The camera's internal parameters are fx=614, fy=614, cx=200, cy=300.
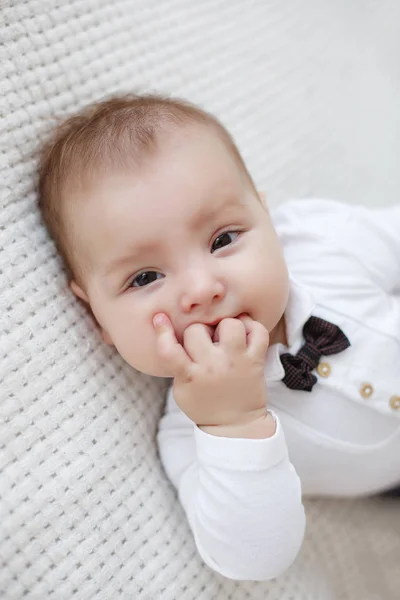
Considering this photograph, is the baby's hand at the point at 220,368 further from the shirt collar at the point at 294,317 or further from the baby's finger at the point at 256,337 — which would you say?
the shirt collar at the point at 294,317

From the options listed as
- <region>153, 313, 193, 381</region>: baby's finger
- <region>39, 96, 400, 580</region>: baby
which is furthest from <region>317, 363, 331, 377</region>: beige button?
<region>153, 313, 193, 381</region>: baby's finger

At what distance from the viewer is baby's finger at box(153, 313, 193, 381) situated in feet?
2.30

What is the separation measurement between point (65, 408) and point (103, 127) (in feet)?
1.20

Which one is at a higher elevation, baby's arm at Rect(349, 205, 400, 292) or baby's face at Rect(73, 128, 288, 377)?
baby's face at Rect(73, 128, 288, 377)

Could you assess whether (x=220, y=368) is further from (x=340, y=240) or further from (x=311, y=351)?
(x=340, y=240)

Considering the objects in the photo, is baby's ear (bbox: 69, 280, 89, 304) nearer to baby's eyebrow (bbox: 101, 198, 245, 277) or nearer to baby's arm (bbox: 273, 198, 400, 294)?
baby's eyebrow (bbox: 101, 198, 245, 277)

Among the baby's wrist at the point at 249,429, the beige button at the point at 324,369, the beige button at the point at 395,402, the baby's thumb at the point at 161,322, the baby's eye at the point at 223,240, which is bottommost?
the beige button at the point at 395,402

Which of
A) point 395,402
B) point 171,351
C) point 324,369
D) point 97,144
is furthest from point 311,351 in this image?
point 97,144

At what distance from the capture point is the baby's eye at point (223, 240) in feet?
2.50

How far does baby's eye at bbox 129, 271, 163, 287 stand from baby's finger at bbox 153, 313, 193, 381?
0.19ft

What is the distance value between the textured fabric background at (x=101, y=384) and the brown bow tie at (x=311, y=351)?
0.22 m

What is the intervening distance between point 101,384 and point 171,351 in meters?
0.19

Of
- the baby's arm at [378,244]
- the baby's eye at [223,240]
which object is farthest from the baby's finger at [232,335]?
the baby's arm at [378,244]

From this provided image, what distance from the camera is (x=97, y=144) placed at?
0.77 meters
